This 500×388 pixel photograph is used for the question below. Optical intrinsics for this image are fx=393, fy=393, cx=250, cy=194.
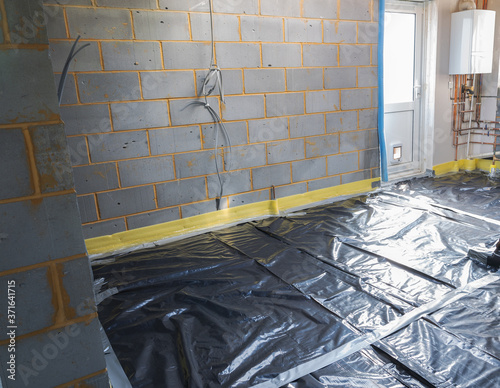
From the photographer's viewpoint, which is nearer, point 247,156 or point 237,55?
point 237,55

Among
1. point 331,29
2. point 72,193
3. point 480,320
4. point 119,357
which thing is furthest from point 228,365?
point 331,29

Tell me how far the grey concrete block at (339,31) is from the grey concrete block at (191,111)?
4.10 feet

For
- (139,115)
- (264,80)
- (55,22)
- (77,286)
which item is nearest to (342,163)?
(264,80)

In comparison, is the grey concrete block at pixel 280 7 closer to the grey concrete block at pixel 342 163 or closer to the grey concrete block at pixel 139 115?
the grey concrete block at pixel 139 115

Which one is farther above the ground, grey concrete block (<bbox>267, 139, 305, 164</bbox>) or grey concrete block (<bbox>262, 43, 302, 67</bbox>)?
grey concrete block (<bbox>262, 43, 302, 67</bbox>)

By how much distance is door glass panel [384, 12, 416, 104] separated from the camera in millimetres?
4012

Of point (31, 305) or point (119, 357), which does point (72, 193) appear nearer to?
point (31, 305)

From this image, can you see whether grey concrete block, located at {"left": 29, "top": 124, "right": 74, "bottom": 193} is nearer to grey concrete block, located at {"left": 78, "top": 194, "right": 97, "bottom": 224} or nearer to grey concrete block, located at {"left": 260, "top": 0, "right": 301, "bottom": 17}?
grey concrete block, located at {"left": 78, "top": 194, "right": 97, "bottom": 224}

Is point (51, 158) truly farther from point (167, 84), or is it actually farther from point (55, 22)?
point (167, 84)

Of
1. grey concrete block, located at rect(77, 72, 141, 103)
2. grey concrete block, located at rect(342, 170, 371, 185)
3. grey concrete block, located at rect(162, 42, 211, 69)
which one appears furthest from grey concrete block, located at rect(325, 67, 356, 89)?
grey concrete block, located at rect(77, 72, 141, 103)

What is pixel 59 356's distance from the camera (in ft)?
3.60

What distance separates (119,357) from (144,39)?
208cm

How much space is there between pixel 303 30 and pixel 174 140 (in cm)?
148

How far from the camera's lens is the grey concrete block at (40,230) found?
0.99 metres
